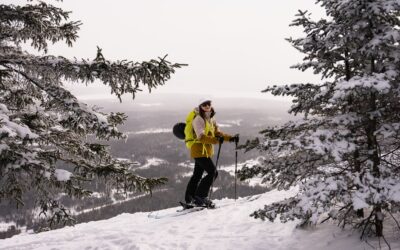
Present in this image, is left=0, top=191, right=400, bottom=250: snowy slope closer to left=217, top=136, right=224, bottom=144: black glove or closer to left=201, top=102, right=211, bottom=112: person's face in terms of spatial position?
left=217, top=136, right=224, bottom=144: black glove

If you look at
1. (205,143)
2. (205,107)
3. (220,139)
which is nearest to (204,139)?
(205,143)

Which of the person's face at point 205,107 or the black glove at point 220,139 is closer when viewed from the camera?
the black glove at point 220,139

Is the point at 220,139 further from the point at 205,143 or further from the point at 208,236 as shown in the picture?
the point at 208,236

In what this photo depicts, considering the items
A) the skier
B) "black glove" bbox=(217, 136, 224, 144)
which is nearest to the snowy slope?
the skier

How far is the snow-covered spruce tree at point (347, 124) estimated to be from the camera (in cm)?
566

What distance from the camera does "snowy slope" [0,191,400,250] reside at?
24.3ft

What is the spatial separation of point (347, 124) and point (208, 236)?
12.8 feet

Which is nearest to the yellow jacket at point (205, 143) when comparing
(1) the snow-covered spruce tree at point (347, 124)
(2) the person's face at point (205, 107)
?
(2) the person's face at point (205, 107)

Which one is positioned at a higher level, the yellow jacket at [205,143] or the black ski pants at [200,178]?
the yellow jacket at [205,143]

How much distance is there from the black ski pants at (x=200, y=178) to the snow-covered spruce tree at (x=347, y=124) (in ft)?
8.34

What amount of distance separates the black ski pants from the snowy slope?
1.77 ft

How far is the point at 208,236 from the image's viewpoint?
8.64 m

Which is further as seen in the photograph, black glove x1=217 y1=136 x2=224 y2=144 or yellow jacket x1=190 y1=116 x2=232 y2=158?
black glove x1=217 y1=136 x2=224 y2=144

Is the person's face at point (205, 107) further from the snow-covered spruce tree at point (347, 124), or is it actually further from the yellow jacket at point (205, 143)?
the snow-covered spruce tree at point (347, 124)
